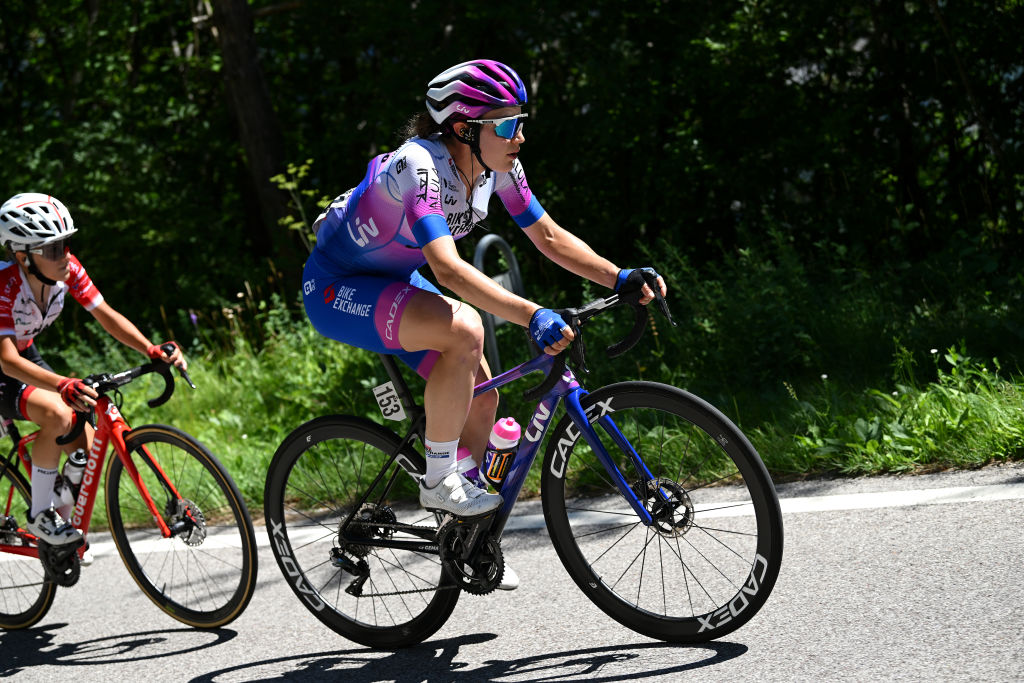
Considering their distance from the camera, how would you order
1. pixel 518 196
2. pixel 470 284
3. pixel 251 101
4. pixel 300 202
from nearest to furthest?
pixel 470 284
pixel 518 196
pixel 300 202
pixel 251 101

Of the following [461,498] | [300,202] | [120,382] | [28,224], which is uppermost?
[300,202]

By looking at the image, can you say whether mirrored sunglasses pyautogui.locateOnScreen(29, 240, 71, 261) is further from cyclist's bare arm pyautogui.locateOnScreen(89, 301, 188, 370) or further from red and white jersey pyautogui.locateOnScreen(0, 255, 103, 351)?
cyclist's bare arm pyautogui.locateOnScreen(89, 301, 188, 370)

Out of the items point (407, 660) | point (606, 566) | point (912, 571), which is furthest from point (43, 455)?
point (912, 571)

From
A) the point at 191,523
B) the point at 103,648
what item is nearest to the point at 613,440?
the point at 191,523

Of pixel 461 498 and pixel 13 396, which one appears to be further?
pixel 13 396

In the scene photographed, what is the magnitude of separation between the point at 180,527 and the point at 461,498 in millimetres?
1560

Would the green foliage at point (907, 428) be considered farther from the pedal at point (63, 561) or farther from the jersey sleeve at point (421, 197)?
the pedal at point (63, 561)

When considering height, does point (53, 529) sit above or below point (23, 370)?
below

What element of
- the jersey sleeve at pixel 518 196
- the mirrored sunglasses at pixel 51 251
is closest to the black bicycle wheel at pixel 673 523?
the jersey sleeve at pixel 518 196

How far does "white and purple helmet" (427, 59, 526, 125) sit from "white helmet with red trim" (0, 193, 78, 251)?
1972mm

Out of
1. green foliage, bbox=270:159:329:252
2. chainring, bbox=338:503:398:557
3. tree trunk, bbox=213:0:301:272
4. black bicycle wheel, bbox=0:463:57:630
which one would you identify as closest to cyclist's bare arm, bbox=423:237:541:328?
chainring, bbox=338:503:398:557

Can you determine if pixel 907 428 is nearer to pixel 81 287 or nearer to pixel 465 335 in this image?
pixel 465 335

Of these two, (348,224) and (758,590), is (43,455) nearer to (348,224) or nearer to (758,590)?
(348,224)

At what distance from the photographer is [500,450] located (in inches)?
157
